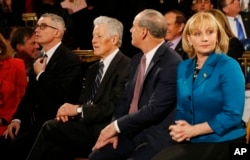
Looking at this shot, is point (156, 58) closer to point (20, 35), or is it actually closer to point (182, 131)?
point (182, 131)

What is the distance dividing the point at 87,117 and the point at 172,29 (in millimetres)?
1674

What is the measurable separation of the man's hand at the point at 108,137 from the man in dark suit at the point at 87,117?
323mm

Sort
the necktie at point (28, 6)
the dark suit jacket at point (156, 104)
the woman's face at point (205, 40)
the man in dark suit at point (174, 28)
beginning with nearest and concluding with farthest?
the woman's face at point (205, 40) → the dark suit jacket at point (156, 104) → the man in dark suit at point (174, 28) → the necktie at point (28, 6)

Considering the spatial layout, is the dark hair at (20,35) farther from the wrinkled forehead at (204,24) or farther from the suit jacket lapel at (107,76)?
the wrinkled forehead at (204,24)

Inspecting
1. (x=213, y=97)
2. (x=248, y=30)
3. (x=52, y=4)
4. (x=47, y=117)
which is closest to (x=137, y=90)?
(x=213, y=97)

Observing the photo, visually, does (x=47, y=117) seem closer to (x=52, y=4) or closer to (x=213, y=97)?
(x=213, y=97)

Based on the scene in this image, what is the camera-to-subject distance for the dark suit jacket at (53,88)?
457 centimetres

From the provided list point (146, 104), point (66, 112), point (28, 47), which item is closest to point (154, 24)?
point (146, 104)

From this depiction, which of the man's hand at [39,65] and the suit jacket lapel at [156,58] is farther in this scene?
the man's hand at [39,65]

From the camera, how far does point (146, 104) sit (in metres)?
3.82

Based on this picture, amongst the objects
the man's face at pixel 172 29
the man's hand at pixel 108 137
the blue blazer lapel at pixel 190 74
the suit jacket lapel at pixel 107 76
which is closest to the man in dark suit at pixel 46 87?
the suit jacket lapel at pixel 107 76

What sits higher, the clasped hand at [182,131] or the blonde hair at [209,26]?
the blonde hair at [209,26]

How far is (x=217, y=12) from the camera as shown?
4605mm

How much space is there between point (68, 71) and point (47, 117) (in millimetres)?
394
